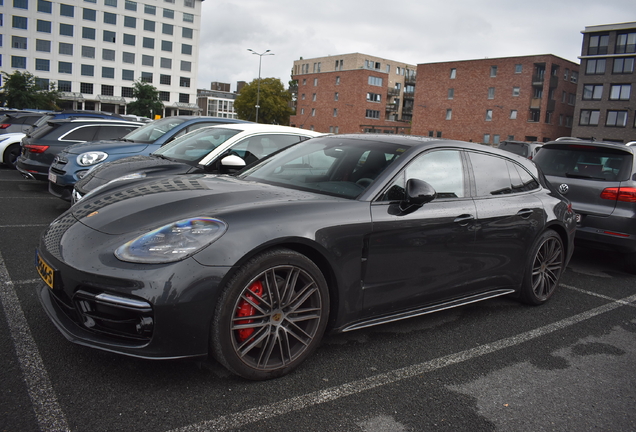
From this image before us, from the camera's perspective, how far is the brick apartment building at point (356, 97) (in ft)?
251

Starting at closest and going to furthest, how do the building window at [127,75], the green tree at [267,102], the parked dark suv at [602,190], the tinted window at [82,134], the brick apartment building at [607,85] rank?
1. the parked dark suv at [602,190]
2. the tinted window at [82,134]
3. the brick apartment building at [607,85]
4. the building window at [127,75]
5. the green tree at [267,102]

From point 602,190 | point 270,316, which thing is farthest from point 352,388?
point 602,190

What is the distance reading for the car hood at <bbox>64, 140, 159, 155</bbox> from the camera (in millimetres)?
7988

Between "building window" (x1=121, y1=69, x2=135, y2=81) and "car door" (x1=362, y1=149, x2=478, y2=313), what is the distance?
285 feet

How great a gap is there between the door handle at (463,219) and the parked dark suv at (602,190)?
2724 millimetres

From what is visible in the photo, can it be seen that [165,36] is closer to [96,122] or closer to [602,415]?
[96,122]

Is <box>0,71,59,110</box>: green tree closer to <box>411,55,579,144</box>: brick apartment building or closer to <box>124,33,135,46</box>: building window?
<box>411,55,579,144</box>: brick apartment building

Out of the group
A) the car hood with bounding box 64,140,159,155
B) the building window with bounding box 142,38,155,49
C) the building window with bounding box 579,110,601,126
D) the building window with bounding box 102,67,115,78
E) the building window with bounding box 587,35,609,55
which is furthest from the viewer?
the building window with bounding box 142,38,155,49

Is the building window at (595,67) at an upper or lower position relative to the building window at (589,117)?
upper

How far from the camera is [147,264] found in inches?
102

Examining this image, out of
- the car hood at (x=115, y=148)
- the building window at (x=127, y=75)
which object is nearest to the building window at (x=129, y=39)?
the building window at (x=127, y=75)

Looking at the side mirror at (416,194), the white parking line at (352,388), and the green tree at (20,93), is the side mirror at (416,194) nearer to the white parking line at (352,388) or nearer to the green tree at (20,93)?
the white parking line at (352,388)

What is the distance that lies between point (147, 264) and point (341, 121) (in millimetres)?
77537

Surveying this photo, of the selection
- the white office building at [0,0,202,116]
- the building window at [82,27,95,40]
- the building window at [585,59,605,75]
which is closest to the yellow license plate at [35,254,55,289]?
the building window at [585,59,605,75]
